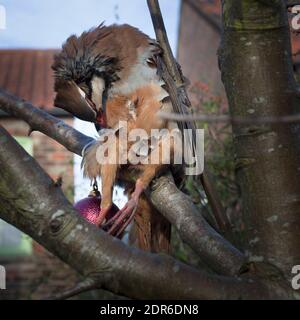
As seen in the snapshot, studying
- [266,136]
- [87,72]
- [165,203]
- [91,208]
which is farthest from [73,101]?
[266,136]

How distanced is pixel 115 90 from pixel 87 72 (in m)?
0.18

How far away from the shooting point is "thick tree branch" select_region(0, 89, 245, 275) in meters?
2.19

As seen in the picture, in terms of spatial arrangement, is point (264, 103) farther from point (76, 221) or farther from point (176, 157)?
point (176, 157)

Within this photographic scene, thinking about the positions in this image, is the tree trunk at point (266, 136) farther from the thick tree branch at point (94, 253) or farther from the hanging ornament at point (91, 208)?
the hanging ornament at point (91, 208)

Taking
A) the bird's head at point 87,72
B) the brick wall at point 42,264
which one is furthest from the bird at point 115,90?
the brick wall at point 42,264

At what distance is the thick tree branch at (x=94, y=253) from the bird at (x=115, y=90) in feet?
4.23

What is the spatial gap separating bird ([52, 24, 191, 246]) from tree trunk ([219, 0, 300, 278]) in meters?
1.17

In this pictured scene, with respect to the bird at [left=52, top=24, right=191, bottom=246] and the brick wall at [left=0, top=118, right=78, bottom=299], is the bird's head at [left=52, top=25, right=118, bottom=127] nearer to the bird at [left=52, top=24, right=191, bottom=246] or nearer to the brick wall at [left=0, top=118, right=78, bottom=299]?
the bird at [left=52, top=24, right=191, bottom=246]

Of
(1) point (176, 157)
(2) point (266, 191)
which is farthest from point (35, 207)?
(1) point (176, 157)

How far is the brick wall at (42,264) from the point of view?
629cm

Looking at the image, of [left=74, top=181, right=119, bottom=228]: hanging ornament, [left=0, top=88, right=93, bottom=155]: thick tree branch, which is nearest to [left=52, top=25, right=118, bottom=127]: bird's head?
[left=0, top=88, right=93, bottom=155]: thick tree branch

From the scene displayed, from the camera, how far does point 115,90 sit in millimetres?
3355

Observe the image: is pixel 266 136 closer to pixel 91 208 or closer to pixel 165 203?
pixel 165 203
